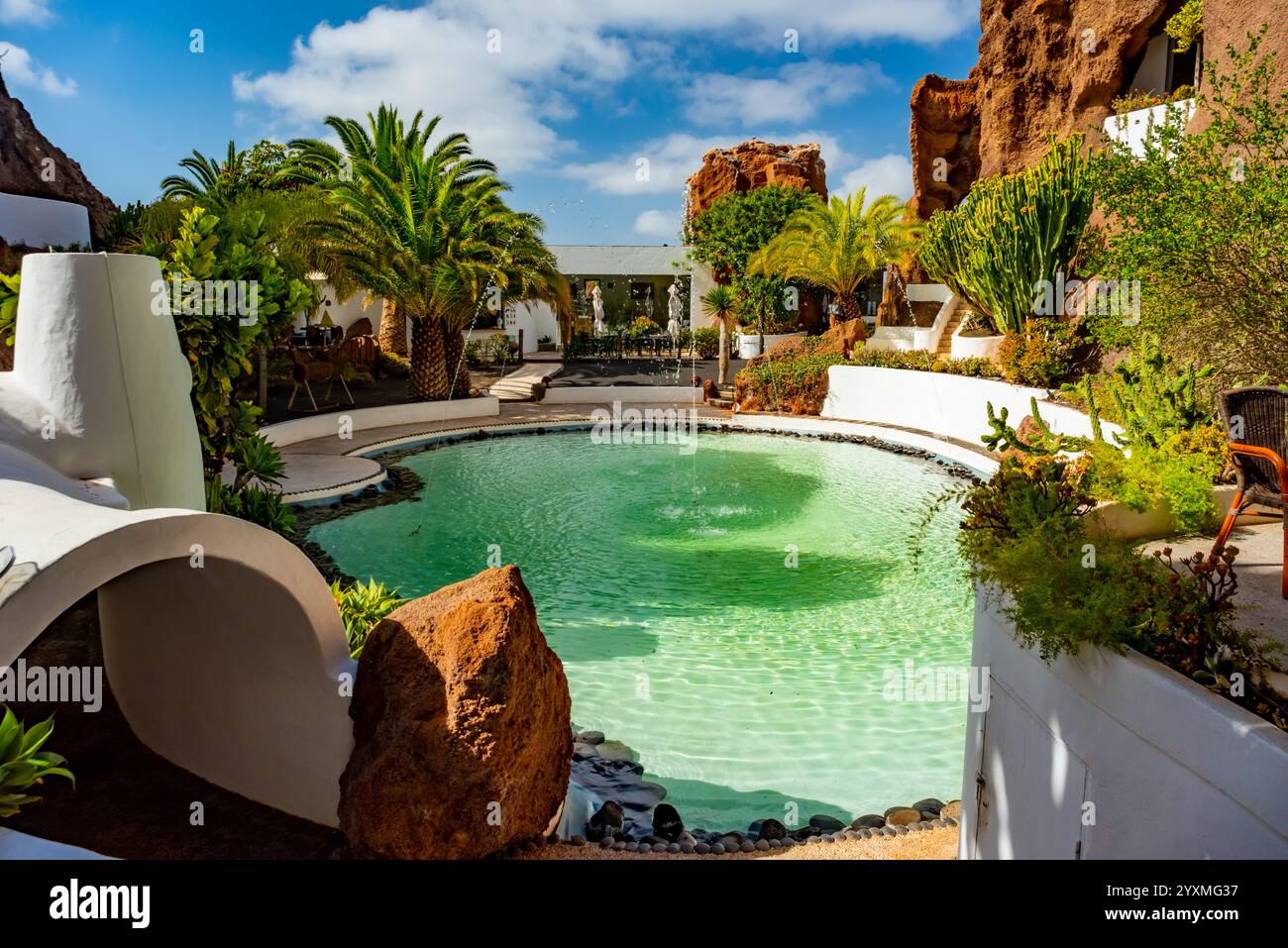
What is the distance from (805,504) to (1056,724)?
10750 millimetres

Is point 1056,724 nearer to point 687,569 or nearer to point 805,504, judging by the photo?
point 687,569

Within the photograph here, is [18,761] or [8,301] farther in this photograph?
[8,301]

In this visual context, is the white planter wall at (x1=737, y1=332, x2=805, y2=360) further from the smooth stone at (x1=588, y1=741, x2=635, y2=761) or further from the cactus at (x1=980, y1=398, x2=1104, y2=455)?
the smooth stone at (x1=588, y1=741, x2=635, y2=761)

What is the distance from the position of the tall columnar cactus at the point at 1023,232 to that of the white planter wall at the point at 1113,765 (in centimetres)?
1713

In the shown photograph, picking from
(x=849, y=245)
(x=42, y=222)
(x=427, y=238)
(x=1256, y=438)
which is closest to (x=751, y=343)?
(x=849, y=245)

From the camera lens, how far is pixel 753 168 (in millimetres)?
44250

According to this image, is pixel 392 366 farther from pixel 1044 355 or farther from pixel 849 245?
pixel 1044 355

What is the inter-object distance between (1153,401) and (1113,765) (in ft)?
19.3

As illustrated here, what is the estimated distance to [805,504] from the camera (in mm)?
14352

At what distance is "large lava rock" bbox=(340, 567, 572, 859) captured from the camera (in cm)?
431

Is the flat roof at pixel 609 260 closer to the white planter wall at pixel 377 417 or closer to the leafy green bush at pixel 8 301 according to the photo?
the white planter wall at pixel 377 417

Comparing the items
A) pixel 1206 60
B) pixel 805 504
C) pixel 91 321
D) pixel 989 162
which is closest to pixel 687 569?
pixel 805 504

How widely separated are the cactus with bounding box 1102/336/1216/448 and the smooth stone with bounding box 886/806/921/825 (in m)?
3.81
